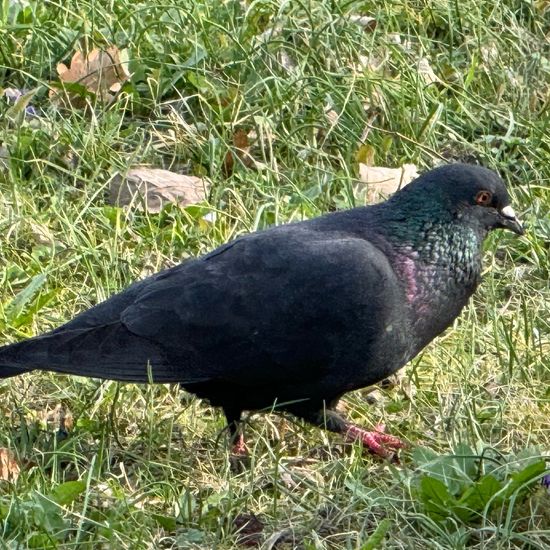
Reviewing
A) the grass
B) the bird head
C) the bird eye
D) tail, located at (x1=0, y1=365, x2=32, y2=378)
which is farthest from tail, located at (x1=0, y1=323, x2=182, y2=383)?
the bird eye

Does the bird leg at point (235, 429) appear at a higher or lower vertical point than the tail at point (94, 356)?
lower

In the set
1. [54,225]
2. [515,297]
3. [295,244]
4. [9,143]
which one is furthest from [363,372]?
[9,143]

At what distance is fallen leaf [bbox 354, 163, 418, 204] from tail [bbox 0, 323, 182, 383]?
162 centimetres

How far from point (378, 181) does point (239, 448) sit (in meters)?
1.63

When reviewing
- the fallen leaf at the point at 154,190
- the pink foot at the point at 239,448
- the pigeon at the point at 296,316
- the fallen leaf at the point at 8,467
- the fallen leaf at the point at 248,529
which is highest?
→ the pigeon at the point at 296,316

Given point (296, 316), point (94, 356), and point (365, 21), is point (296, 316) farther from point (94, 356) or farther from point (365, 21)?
point (365, 21)

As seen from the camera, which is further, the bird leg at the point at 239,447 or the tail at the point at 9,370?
the bird leg at the point at 239,447

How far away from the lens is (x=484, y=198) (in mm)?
4730

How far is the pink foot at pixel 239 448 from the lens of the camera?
4.60 meters

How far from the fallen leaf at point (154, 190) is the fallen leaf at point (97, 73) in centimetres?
53

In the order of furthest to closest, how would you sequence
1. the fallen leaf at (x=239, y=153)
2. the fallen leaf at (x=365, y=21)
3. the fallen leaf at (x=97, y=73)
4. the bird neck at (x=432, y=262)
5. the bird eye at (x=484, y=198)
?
the fallen leaf at (x=365, y=21) < the fallen leaf at (x=97, y=73) < the fallen leaf at (x=239, y=153) < the bird eye at (x=484, y=198) < the bird neck at (x=432, y=262)

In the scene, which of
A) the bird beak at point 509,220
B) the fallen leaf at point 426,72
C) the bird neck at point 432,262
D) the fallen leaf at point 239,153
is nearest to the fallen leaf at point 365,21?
the fallen leaf at point 426,72

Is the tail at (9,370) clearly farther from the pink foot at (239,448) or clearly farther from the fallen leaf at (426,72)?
the fallen leaf at (426,72)

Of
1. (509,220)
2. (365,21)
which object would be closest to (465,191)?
(509,220)
